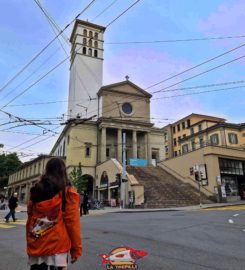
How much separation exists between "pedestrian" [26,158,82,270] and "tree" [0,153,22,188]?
7618 centimetres

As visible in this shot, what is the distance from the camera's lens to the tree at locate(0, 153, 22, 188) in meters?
74.8

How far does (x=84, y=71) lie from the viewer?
53188 mm

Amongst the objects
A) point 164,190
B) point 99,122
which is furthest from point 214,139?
point 164,190

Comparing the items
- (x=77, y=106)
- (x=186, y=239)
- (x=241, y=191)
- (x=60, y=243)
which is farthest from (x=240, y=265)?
(x=77, y=106)

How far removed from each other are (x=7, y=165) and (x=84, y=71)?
36948mm

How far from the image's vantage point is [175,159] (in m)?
39.1

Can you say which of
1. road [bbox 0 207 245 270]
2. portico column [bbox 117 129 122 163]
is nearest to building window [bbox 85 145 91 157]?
portico column [bbox 117 129 122 163]

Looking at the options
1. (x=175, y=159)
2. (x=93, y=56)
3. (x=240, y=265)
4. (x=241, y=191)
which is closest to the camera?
(x=240, y=265)

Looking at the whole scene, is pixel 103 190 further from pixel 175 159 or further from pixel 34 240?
pixel 34 240

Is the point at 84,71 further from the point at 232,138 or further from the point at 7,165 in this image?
the point at 7,165

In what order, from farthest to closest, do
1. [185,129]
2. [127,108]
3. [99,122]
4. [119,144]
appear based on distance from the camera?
[185,129] → [127,108] → [99,122] → [119,144]

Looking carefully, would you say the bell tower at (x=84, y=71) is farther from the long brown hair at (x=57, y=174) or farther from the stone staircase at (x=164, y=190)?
the long brown hair at (x=57, y=174)

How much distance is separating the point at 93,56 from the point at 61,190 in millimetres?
53894

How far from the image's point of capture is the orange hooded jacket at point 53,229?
299cm
